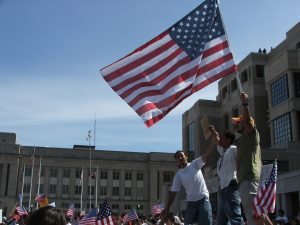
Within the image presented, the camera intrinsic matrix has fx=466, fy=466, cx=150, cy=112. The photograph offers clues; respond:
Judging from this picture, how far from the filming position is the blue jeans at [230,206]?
691 centimetres

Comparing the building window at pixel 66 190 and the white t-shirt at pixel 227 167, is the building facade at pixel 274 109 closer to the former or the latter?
the white t-shirt at pixel 227 167

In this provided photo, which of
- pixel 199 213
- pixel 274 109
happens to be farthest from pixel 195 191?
pixel 274 109

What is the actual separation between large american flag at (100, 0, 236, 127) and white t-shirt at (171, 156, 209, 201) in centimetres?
104

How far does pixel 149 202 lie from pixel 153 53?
92643 mm

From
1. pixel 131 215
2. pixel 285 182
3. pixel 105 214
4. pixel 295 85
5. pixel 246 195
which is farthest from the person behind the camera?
pixel 295 85

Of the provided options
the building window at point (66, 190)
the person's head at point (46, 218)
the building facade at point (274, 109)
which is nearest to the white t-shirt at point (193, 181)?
the person's head at point (46, 218)

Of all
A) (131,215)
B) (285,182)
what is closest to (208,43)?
(131,215)

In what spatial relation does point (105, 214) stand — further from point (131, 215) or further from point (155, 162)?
point (155, 162)

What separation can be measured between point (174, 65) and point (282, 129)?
4398 cm

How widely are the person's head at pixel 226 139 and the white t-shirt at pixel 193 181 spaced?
792 mm

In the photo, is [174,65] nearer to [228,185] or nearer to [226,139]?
[226,139]

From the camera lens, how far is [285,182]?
115 feet

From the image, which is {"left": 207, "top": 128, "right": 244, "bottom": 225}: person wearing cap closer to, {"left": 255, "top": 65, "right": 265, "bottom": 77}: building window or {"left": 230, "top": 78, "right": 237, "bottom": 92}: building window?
{"left": 255, "top": 65, "right": 265, "bottom": 77}: building window

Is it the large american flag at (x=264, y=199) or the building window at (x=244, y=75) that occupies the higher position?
the building window at (x=244, y=75)
